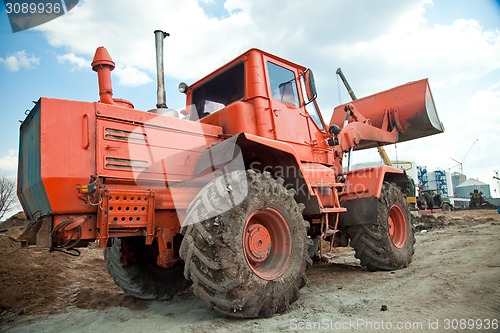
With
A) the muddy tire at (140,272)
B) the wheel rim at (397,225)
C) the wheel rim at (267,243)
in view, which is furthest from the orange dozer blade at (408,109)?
the muddy tire at (140,272)

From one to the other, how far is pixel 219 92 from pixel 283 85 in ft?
3.17

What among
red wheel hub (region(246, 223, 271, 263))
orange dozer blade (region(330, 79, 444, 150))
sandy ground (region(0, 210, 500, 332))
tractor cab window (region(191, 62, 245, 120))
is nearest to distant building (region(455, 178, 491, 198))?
orange dozer blade (region(330, 79, 444, 150))

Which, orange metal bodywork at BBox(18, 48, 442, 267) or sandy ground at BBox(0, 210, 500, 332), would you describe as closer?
sandy ground at BBox(0, 210, 500, 332)

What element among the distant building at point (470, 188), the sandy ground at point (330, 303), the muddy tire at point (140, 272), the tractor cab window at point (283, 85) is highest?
the tractor cab window at point (283, 85)

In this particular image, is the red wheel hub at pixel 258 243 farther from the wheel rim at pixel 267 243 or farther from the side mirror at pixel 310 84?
the side mirror at pixel 310 84

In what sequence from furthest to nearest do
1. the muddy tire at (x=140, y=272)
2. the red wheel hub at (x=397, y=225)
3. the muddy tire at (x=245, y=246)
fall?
the red wheel hub at (x=397, y=225), the muddy tire at (x=140, y=272), the muddy tire at (x=245, y=246)

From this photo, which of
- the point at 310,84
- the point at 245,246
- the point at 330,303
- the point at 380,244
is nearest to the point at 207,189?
the point at 245,246

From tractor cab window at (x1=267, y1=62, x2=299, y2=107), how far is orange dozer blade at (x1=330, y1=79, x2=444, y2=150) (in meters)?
3.04

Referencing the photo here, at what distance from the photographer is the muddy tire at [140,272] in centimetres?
484

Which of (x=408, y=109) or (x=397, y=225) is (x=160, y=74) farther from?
(x=408, y=109)

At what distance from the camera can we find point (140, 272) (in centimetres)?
490

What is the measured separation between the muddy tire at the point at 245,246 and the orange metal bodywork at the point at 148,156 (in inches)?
21.0

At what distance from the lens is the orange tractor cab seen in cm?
341

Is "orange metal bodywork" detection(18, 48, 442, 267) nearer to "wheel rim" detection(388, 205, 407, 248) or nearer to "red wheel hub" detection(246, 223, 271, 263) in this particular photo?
"red wheel hub" detection(246, 223, 271, 263)
